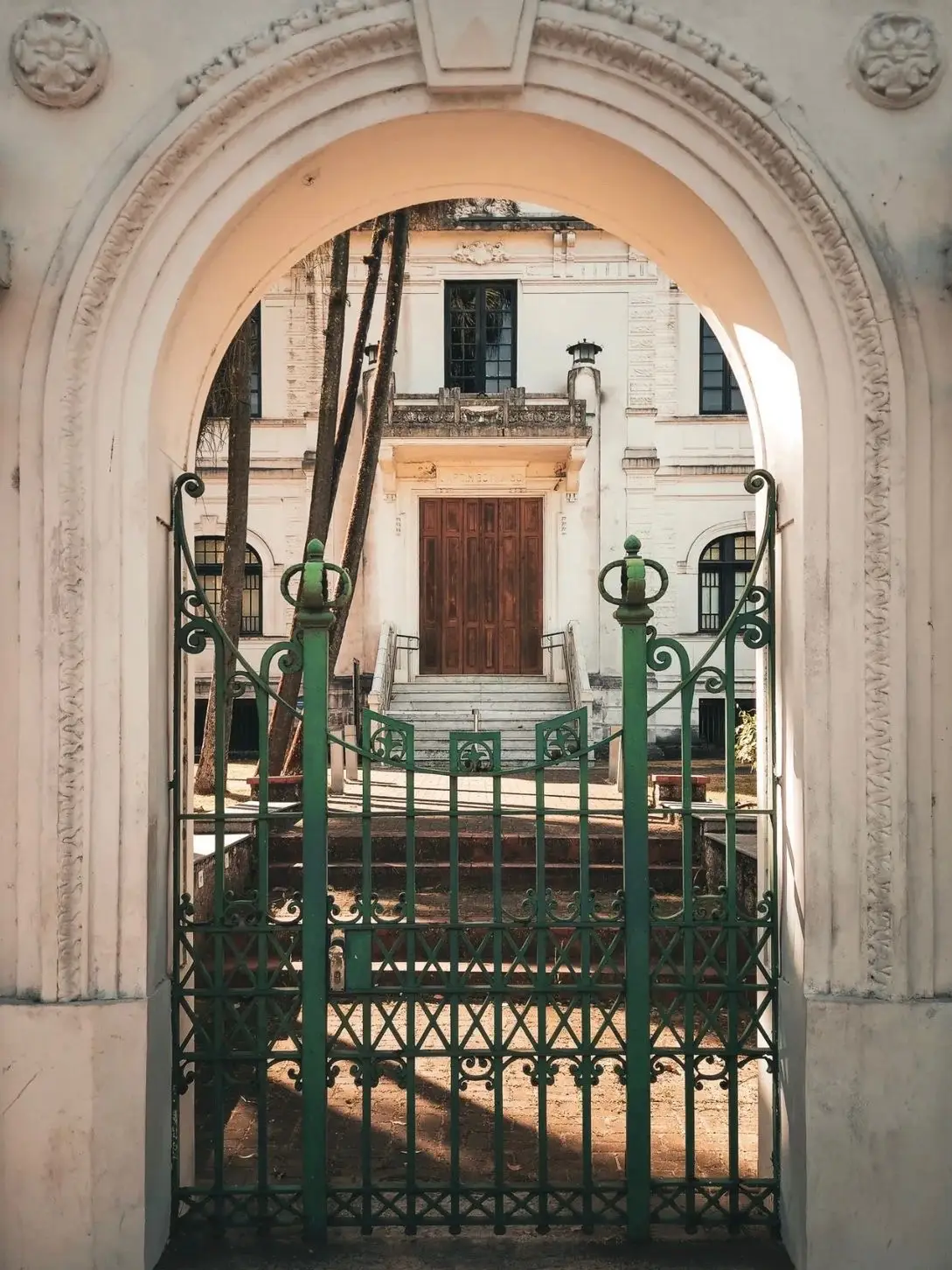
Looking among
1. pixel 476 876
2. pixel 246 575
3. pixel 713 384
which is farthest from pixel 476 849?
pixel 713 384

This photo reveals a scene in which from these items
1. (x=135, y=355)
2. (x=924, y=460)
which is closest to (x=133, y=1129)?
(x=135, y=355)

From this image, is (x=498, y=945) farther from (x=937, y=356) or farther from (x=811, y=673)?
(x=937, y=356)

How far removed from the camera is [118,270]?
344cm

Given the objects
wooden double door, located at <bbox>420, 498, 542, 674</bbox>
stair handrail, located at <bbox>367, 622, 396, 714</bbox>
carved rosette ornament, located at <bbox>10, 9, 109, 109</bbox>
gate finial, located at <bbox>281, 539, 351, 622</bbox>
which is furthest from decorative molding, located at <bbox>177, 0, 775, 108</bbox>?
wooden double door, located at <bbox>420, 498, 542, 674</bbox>

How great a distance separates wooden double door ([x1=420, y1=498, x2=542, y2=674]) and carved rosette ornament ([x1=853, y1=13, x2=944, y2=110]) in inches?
640

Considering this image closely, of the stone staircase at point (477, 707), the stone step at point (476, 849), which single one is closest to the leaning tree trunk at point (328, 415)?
the stone step at point (476, 849)

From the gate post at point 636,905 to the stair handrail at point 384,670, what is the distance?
1319 centimetres

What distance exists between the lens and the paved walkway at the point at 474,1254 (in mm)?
3480

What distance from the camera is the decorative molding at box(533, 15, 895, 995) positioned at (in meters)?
3.39

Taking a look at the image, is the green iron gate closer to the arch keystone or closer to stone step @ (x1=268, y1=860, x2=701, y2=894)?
the arch keystone

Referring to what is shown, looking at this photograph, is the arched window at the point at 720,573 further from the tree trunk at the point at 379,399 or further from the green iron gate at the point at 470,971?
the green iron gate at the point at 470,971

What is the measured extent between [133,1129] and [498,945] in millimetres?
1254

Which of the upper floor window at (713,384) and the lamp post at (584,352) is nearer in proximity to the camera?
the lamp post at (584,352)

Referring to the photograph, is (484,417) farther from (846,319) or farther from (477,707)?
(846,319)
